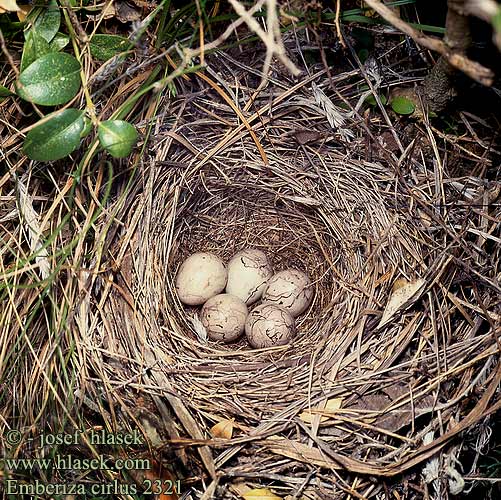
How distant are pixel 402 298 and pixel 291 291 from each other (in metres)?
0.45

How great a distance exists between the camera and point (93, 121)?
4.96 ft

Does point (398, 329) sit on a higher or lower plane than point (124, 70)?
lower

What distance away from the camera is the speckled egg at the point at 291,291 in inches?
78.2

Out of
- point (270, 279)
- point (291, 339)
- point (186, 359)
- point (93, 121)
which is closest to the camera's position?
point (93, 121)

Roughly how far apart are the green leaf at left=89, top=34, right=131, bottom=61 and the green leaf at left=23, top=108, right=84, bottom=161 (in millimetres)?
220

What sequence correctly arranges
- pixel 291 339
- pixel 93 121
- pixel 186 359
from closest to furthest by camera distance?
pixel 93 121 < pixel 186 359 < pixel 291 339

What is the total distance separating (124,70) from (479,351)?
1.20 meters

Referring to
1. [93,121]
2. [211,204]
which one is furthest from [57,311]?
[211,204]

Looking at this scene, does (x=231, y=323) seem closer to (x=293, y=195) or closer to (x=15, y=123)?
(x=293, y=195)

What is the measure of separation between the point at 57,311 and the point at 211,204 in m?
0.66

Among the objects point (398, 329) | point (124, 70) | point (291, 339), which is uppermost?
point (124, 70)

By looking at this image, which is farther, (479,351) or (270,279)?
(270,279)

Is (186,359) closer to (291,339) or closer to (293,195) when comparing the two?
(291,339)

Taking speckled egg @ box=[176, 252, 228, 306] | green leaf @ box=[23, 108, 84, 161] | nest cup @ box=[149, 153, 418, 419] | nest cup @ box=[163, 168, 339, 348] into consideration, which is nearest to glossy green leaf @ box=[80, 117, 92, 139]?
green leaf @ box=[23, 108, 84, 161]
